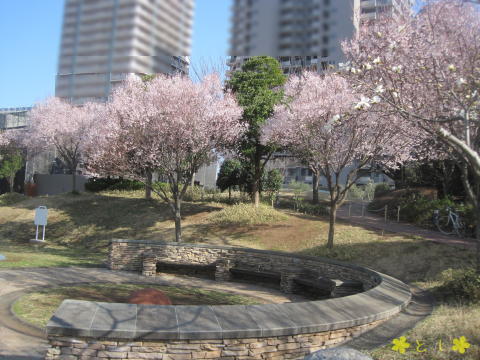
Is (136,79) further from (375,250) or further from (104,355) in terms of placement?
(104,355)

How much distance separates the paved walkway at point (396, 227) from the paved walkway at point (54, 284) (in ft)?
23.1

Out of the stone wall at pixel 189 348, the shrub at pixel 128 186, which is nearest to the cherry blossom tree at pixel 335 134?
the stone wall at pixel 189 348

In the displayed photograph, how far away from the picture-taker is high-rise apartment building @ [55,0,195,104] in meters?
16.4

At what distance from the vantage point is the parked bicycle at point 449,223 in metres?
→ 16.7

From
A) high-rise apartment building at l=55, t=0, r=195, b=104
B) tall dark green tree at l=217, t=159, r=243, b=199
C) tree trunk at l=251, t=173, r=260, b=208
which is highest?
high-rise apartment building at l=55, t=0, r=195, b=104

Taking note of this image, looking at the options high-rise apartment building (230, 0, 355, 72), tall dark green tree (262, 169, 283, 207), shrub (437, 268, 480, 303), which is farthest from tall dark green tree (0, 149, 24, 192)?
shrub (437, 268, 480, 303)

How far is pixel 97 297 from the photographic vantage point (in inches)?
372

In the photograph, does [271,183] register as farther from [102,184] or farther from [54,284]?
[54,284]

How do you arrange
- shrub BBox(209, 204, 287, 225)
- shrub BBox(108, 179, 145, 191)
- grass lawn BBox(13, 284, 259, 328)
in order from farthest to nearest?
1. shrub BBox(108, 179, 145, 191)
2. shrub BBox(209, 204, 287, 225)
3. grass lawn BBox(13, 284, 259, 328)

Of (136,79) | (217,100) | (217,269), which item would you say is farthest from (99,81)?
(217,269)

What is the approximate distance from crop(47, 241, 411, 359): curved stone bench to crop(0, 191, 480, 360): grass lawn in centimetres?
80

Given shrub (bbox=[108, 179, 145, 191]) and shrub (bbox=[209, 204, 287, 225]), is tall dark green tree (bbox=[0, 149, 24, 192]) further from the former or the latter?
shrub (bbox=[209, 204, 287, 225])

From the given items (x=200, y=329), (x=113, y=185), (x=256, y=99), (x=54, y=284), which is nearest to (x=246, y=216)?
(x=256, y=99)

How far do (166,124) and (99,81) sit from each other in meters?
11.5
